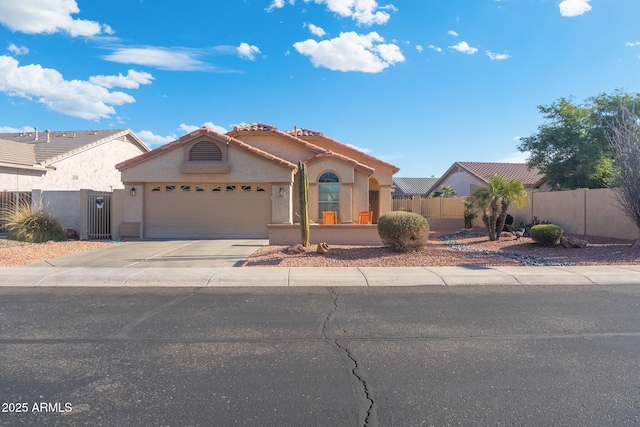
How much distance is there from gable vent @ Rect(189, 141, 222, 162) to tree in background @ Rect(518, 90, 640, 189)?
1869 centimetres

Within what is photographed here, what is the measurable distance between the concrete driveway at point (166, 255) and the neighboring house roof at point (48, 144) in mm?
11792

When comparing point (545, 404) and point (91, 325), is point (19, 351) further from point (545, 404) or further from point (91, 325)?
point (545, 404)

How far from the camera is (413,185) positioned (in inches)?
2157

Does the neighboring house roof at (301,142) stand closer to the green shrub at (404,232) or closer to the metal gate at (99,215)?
the metal gate at (99,215)

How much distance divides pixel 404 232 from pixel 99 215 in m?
13.4

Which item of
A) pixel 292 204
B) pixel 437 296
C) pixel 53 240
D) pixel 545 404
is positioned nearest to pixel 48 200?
pixel 53 240

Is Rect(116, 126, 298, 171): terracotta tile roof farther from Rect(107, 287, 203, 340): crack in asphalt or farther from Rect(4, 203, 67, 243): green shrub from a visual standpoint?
Rect(107, 287, 203, 340): crack in asphalt

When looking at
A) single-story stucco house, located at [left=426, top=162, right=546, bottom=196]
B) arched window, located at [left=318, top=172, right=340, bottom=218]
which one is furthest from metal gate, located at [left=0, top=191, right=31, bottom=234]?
single-story stucco house, located at [left=426, top=162, right=546, bottom=196]

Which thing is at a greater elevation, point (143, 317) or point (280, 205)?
point (280, 205)

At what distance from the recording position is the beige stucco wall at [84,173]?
24.3 meters

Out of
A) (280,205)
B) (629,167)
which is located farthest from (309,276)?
(629,167)

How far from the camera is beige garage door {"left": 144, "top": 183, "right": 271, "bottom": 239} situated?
19.0 meters

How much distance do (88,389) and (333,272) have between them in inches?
275

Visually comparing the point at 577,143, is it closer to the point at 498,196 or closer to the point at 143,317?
the point at 498,196
